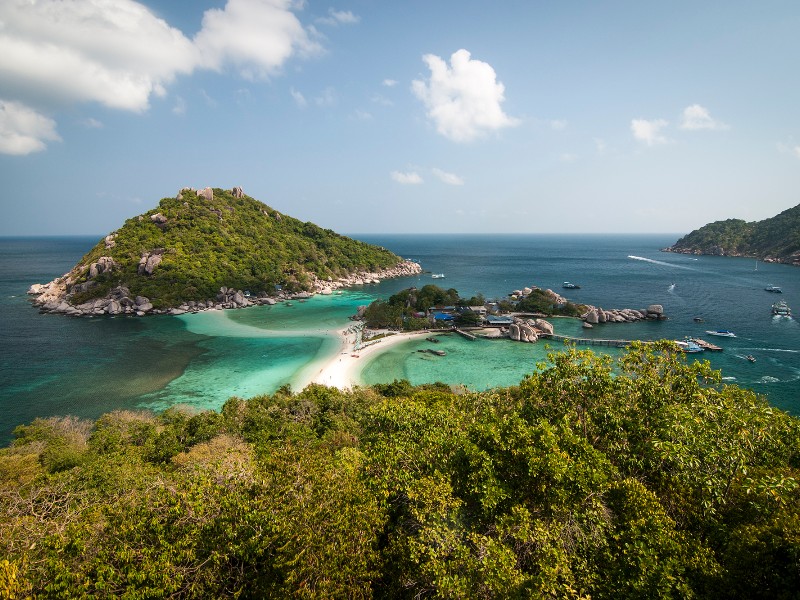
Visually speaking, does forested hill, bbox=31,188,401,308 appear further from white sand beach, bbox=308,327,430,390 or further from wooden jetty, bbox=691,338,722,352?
wooden jetty, bbox=691,338,722,352

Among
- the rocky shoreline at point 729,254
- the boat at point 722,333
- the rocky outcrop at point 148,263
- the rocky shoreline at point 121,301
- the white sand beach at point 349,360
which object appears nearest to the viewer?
the white sand beach at point 349,360

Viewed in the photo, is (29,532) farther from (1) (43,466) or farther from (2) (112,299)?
(2) (112,299)

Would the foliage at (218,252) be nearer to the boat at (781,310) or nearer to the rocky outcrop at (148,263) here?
the rocky outcrop at (148,263)

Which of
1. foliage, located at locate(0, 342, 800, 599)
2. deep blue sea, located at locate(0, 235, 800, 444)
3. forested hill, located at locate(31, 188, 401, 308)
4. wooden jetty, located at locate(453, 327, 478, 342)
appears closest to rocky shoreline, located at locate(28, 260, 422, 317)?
forested hill, located at locate(31, 188, 401, 308)

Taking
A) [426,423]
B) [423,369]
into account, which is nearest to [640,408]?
[426,423]

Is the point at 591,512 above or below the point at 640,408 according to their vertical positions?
below

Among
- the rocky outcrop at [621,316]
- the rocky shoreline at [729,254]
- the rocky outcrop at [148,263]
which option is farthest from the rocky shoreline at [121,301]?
the rocky shoreline at [729,254]
